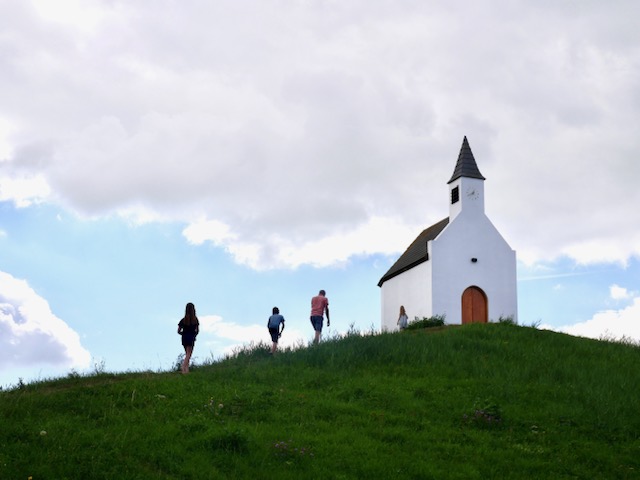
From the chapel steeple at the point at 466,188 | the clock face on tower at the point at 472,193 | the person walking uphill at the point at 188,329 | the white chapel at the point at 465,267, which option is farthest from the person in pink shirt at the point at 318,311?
the clock face on tower at the point at 472,193

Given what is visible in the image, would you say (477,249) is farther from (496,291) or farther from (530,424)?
(530,424)

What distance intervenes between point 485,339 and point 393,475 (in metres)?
12.5

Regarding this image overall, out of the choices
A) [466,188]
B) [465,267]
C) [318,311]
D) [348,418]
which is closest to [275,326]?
[318,311]

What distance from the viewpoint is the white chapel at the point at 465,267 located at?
3456 centimetres

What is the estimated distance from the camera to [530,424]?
15.7 metres

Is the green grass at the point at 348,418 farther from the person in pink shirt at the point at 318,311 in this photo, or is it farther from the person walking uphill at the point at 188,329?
the person in pink shirt at the point at 318,311

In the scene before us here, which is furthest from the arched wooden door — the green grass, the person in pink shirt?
the green grass

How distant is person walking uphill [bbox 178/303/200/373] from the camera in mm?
21111

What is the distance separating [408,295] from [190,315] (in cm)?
1844

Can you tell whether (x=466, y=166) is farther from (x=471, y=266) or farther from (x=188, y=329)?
(x=188, y=329)

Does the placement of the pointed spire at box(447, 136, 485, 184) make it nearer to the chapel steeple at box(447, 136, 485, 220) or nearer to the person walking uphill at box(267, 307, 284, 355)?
the chapel steeple at box(447, 136, 485, 220)

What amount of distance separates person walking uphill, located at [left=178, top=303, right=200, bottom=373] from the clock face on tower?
1925 centimetres

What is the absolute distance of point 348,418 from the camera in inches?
598

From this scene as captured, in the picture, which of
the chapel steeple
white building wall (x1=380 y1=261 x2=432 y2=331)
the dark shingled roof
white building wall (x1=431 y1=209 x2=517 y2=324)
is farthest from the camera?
the dark shingled roof
